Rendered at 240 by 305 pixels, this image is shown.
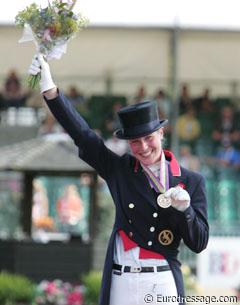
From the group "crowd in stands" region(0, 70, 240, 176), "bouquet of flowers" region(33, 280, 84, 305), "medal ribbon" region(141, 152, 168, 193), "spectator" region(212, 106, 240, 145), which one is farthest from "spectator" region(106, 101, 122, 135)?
"medal ribbon" region(141, 152, 168, 193)

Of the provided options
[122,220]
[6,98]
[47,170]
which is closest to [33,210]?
[47,170]

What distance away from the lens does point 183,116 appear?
14797 millimetres

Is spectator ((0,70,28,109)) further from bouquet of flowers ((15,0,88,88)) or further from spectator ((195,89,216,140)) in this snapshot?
bouquet of flowers ((15,0,88,88))

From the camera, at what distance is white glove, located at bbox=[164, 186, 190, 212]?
380 centimetres

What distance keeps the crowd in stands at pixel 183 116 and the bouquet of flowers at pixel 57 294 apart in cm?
462

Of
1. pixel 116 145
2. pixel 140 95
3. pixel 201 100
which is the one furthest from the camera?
pixel 201 100

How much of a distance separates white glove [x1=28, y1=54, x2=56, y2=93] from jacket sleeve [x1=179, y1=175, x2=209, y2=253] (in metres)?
0.84

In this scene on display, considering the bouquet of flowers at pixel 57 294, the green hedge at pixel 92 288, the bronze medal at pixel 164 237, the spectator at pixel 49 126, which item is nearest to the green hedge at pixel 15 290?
the bouquet of flowers at pixel 57 294

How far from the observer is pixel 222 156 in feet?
48.0

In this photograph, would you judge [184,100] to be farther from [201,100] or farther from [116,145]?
[116,145]

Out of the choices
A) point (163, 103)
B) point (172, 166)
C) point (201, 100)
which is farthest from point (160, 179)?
point (201, 100)

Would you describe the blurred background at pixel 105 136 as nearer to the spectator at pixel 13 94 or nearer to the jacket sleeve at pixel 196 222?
the spectator at pixel 13 94

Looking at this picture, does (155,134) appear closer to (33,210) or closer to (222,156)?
(33,210)

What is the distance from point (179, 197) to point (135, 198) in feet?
1.41
